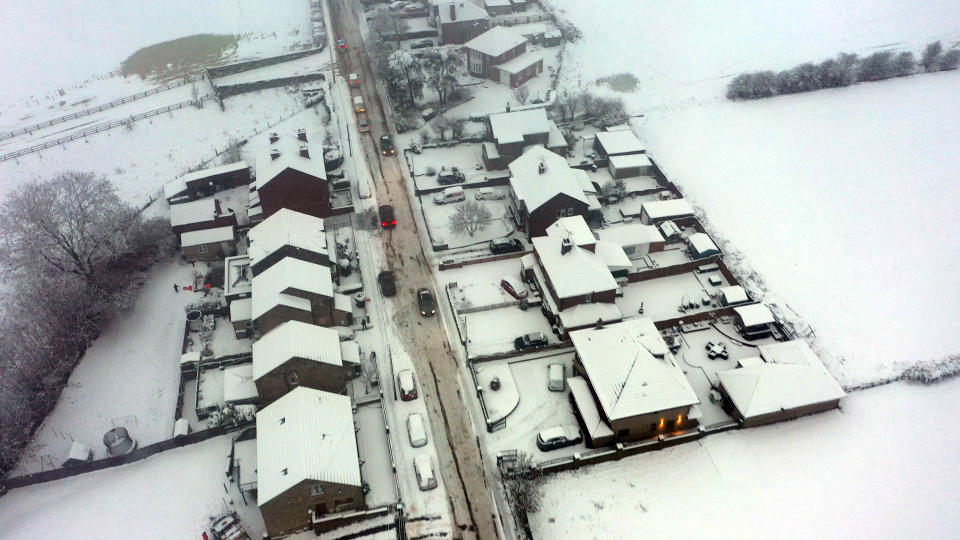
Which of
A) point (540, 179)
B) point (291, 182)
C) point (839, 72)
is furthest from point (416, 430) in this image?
point (839, 72)

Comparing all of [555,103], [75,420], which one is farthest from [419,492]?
[555,103]

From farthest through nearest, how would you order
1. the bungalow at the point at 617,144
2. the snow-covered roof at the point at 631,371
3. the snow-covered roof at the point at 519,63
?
the snow-covered roof at the point at 519,63 → the bungalow at the point at 617,144 → the snow-covered roof at the point at 631,371

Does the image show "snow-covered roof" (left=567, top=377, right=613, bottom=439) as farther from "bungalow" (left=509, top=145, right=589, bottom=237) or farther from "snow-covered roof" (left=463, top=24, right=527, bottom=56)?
"snow-covered roof" (left=463, top=24, right=527, bottom=56)

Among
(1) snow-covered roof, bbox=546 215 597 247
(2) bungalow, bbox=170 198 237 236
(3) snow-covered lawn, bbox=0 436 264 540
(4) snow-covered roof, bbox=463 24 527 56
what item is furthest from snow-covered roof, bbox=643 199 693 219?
(3) snow-covered lawn, bbox=0 436 264 540

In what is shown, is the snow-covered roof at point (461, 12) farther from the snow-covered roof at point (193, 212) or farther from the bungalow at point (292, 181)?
the snow-covered roof at point (193, 212)

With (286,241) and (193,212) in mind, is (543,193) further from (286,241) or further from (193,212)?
(193,212)

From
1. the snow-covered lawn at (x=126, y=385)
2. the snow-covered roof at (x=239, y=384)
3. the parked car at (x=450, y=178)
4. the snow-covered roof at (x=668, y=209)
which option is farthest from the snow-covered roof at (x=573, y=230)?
the snow-covered lawn at (x=126, y=385)
